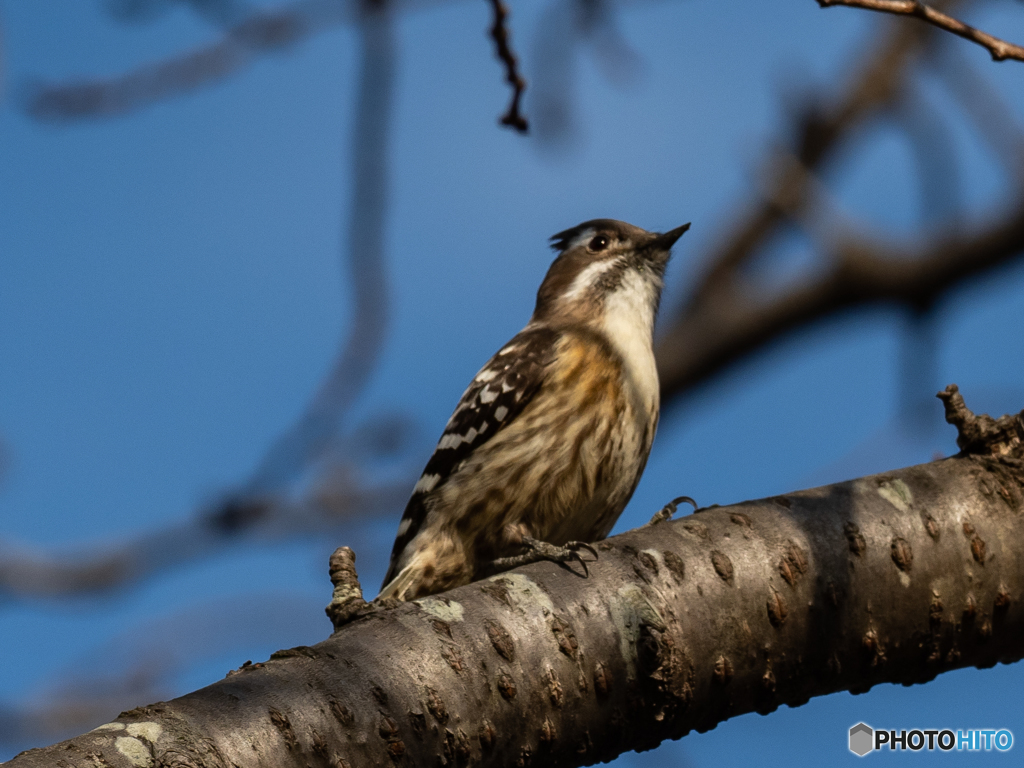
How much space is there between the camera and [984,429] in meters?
3.49

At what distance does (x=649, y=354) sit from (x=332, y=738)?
291 cm

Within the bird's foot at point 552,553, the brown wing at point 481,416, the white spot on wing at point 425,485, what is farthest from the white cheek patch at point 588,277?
the bird's foot at point 552,553

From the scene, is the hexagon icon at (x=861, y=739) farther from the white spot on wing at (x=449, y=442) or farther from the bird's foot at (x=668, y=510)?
the white spot on wing at (x=449, y=442)

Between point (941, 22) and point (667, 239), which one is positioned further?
point (667, 239)

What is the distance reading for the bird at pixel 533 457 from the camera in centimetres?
451

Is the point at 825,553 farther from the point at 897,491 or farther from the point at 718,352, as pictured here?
the point at 718,352

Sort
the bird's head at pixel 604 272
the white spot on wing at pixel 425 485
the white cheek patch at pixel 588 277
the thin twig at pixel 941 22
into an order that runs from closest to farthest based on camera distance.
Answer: the thin twig at pixel 941 22 → the white spot on wing at pixel 425 485 → the bird's head at pixel 604 272 → the white cheek patch at pixel 588 277

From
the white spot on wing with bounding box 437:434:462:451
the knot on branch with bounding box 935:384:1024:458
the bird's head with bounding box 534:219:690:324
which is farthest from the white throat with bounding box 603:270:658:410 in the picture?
the knot on branch with bounding box 935:384:1024:458

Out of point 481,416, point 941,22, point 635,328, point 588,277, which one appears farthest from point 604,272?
point 941,22

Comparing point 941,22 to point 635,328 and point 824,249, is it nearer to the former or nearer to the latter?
point 824,249

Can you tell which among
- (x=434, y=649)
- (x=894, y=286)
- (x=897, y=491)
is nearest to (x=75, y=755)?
(x=434, y=649)

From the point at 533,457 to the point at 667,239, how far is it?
5.46 ft

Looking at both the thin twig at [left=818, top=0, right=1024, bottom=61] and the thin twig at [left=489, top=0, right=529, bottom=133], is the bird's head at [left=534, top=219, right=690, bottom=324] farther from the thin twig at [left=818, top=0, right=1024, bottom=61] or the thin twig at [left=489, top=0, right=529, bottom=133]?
the thin twig at [left=818, top=0, right=1024, bottom=61]

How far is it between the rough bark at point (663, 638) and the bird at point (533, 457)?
1.14 meters
